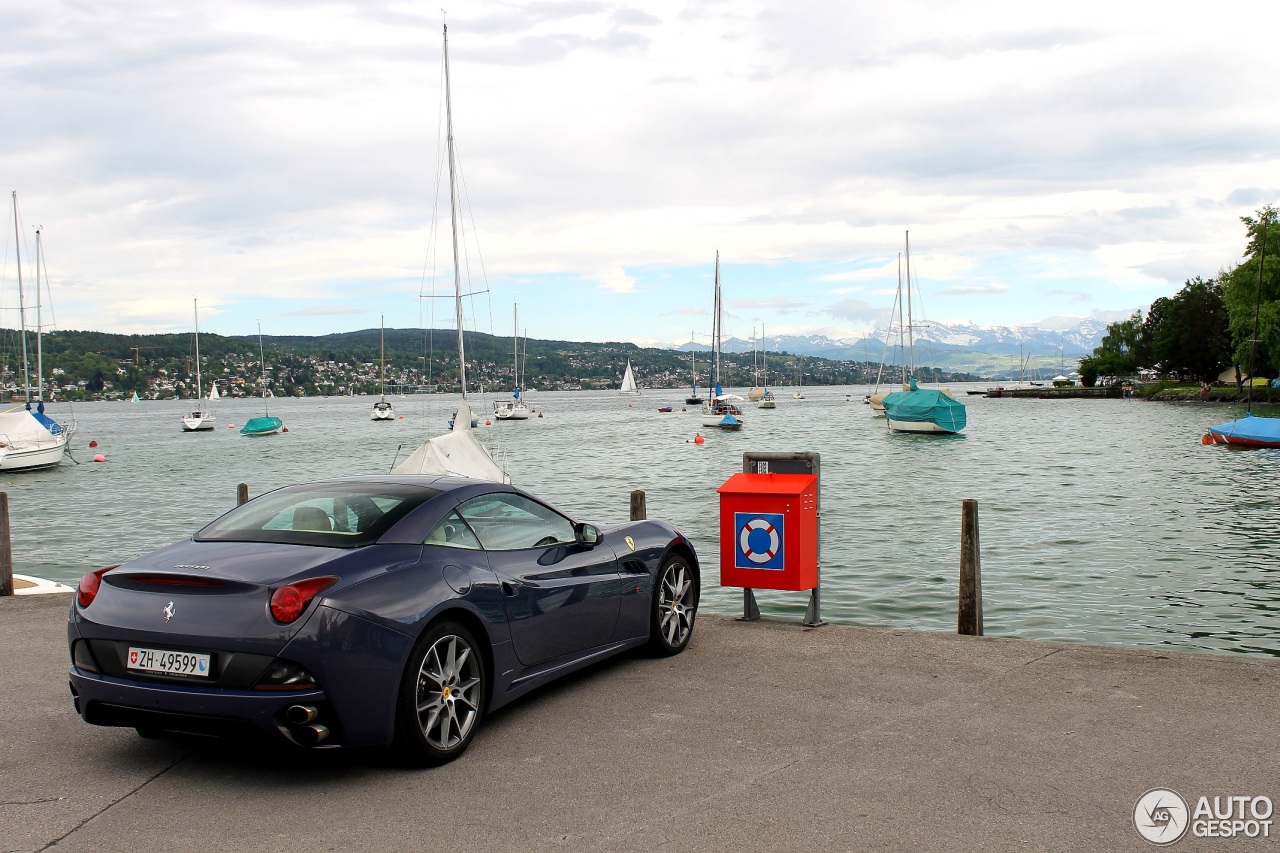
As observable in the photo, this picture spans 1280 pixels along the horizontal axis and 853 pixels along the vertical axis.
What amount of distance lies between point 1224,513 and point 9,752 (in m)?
25.2

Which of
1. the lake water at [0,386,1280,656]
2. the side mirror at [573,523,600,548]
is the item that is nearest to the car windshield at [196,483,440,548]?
the side mirror at [573,523,600,548]

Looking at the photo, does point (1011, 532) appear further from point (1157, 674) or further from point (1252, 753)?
point (1252, 753)

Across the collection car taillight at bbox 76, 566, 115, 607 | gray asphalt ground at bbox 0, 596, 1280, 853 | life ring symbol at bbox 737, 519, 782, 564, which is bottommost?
gray asphalt ground at bbox 0, 596, 1280, 853

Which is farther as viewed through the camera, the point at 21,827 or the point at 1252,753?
the point at 1252,753

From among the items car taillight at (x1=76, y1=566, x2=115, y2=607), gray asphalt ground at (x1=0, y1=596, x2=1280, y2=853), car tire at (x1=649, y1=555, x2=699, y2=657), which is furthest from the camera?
car tire at (x1=649, y1=555, x2=699, y2=657)

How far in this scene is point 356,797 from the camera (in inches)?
191

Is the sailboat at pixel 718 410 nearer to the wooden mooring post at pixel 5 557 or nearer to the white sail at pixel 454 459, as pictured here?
the white sail at pixel 454 459

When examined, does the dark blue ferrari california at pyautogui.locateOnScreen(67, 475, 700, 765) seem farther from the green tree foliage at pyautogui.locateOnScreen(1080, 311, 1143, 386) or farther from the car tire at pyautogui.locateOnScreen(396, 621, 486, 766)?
the green tree foliage at pyautogui.locateOnScreen(1080, 311, 1143, 386)

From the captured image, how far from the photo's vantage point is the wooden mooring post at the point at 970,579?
336 inches

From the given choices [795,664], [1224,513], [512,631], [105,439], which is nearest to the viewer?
[512,631]

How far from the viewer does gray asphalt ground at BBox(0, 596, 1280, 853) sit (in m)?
4.36

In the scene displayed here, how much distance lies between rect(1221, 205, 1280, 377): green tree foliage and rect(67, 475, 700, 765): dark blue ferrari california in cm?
8204

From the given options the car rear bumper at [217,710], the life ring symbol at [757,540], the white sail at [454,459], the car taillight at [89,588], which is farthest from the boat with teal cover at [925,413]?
the car rear bumper at [217,710]

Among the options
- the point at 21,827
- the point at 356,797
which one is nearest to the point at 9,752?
the point at 21,827
